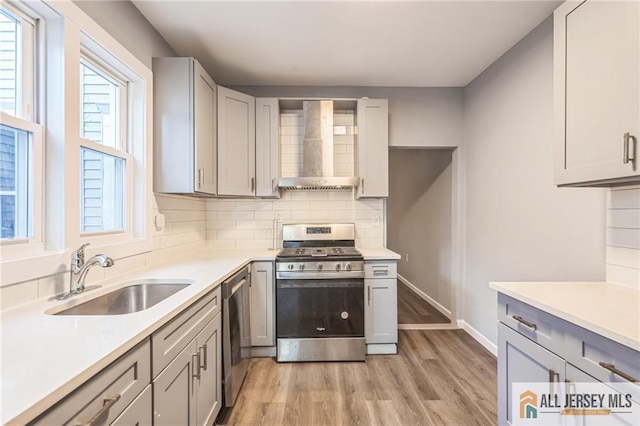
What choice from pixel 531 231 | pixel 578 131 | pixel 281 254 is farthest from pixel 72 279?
pixel 531 231

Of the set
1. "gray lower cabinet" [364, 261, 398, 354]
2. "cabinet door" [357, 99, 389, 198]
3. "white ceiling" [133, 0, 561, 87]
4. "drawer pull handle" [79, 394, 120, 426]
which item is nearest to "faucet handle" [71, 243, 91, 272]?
"drawer pull handle" [79, 394, 120, 426]

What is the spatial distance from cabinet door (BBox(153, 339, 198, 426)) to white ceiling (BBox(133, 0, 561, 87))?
2.03m

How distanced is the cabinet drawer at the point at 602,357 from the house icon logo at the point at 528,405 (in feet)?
1.06

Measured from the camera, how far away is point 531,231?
7.22ft

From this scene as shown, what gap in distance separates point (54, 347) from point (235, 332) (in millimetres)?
1235

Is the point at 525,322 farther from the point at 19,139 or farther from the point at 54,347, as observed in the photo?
the point at 19,139

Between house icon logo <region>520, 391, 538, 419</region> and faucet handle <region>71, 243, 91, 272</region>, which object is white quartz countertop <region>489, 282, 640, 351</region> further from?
faucet handle <region>71, 243, 91, 272</region>

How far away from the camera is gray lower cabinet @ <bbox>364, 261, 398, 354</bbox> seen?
Answer: 103 inches

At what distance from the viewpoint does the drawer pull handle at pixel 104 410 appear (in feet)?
2.47

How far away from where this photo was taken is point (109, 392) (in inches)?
32.5

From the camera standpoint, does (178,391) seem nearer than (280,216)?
Yes

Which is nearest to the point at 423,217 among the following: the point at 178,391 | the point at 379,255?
the point at 379,255

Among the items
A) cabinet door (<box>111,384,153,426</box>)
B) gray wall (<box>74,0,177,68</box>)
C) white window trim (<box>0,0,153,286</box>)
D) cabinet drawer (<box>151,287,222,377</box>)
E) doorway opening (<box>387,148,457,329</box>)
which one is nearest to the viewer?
cabinet door (<box>111,384,153,426</box>)

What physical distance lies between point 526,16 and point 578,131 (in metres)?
1.09
